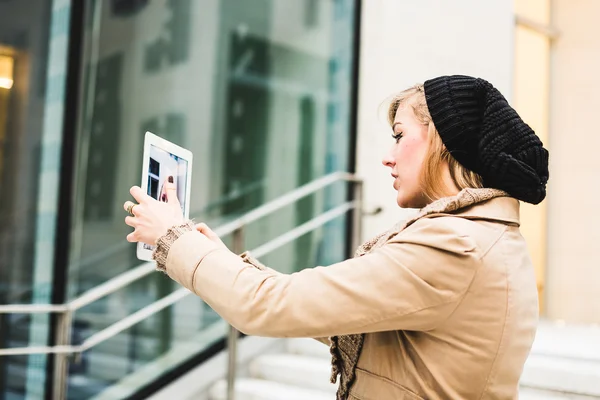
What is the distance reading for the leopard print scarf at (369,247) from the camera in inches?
46.4

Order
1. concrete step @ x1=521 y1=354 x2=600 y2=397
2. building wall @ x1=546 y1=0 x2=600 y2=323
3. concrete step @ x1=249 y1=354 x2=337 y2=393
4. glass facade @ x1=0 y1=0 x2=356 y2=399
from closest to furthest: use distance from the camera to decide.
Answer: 1. concrete step @ x1=521 y1=354 x2=600 y2=397
2. concrete step @ x1=249 y1=354 x2=337 y2=393
3. glass facade @ x1=0 y1=0 x2=356 y2=399
4. building wall @ x1=546 y1=0 x2=600 y2=323

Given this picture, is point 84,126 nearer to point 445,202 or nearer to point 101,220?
point 101,220

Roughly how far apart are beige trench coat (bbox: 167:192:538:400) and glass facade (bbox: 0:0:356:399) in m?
2.91

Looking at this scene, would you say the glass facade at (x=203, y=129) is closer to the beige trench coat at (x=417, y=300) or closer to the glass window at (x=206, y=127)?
the glass window at (x=206, y=127)

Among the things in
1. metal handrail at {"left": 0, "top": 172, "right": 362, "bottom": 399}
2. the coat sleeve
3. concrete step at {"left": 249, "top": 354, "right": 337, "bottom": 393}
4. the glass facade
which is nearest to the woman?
the coat sleeve

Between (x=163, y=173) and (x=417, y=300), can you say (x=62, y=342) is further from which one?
(x=417, y=300)

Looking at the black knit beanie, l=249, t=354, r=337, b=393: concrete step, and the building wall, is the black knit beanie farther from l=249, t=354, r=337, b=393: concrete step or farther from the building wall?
the building wall

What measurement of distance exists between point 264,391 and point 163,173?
240 centimetres

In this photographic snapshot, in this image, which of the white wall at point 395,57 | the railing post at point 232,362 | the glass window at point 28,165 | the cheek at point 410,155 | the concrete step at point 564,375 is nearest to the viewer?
the cheek at point 410,155

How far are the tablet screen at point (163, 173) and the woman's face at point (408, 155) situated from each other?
40 cm

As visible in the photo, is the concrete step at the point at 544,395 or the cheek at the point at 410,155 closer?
the cheek at the point at 410,155

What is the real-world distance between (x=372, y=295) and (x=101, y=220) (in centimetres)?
339

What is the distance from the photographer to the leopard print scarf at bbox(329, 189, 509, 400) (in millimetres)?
1180

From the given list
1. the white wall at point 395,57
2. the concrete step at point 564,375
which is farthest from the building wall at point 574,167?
the concrete step at point 564,375
